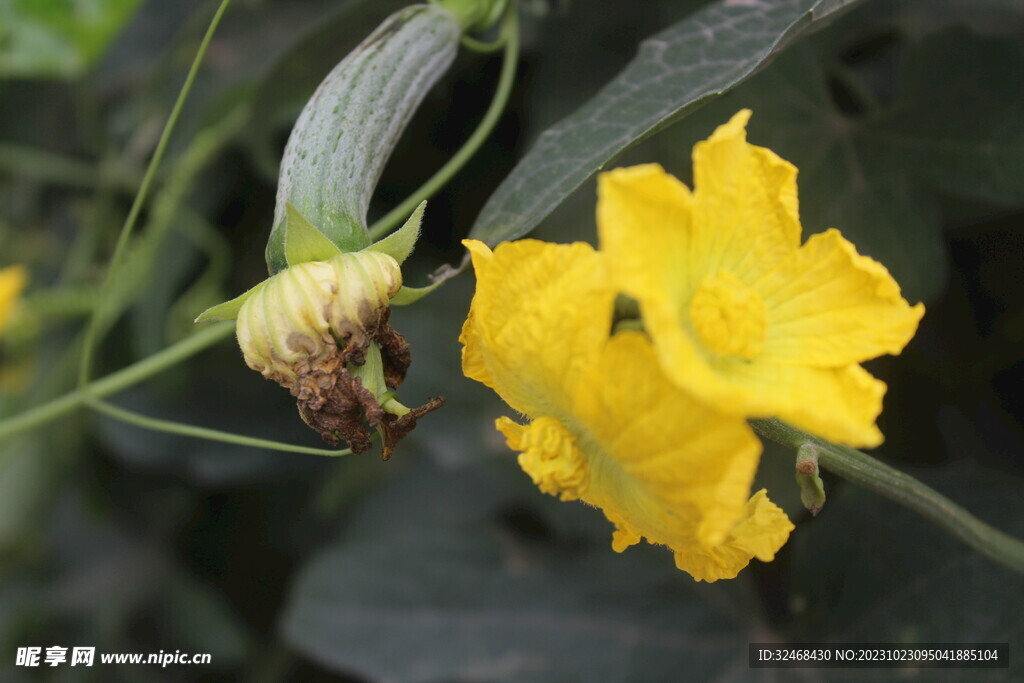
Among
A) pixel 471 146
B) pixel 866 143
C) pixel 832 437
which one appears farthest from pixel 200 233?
pixel 832 437

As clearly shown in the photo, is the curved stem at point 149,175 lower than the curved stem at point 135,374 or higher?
higher

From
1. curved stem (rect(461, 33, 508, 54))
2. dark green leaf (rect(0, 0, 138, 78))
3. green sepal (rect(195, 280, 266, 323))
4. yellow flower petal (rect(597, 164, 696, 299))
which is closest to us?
yellow flower petal (rect(597, 164, 696, 299))

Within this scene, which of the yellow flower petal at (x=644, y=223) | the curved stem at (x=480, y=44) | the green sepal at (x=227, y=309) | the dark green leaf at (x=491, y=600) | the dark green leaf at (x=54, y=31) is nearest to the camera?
the yellow flower petal at (x=644, y=223)

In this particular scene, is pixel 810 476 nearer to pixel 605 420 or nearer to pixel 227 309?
pixel 605 420

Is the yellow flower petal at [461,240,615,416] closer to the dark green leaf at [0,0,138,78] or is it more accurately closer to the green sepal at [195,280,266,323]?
the green sepal at [195,280,266,323]

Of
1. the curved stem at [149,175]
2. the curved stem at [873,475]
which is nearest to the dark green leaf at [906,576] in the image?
the curved stem at [873,475]

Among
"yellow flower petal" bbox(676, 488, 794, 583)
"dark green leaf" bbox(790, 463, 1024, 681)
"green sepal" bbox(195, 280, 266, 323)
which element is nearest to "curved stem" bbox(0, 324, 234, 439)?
"green sepal" bbox(195, 280, 266, 323)

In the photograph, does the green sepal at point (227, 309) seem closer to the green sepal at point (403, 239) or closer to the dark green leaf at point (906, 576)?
the green sepal at point (403, 239)
